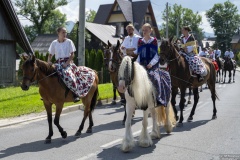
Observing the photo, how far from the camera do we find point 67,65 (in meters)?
8.42

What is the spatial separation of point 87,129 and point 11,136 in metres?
1.92

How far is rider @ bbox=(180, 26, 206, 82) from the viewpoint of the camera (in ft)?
35.3

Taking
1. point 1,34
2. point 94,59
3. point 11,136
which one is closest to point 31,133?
point 11,136

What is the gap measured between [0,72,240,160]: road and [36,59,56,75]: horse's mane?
1650mm

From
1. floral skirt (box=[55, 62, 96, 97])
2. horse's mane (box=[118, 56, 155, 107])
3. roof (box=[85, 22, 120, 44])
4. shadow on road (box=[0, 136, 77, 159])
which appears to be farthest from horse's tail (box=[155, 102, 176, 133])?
roof (box=[85, 22, 120, 44])

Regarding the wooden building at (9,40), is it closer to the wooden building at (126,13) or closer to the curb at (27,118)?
the curb at (27,118)

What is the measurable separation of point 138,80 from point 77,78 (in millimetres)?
2362

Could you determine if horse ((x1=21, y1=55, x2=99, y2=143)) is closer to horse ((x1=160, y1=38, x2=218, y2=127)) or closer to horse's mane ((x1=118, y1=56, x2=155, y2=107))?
→ horse's mane ((x1=118, y1=56, x2=155, y2=107))

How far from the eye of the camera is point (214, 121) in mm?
10516

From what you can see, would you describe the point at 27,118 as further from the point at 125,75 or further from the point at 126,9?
the point at 126,9

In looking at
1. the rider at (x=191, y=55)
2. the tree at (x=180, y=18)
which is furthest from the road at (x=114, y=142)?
the tree at (x=180, y=18)

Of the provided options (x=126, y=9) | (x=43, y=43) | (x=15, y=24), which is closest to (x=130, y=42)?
(x=15, y=24)

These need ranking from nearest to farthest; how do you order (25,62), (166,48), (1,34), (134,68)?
(134,68), (25,62), (166,48), (1,34)

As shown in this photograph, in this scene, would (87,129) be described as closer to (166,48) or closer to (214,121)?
(166,48)
